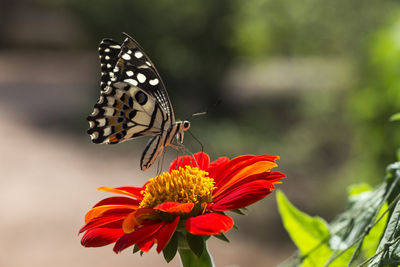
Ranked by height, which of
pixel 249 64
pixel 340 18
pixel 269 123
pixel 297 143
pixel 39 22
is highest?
pixel 39 22

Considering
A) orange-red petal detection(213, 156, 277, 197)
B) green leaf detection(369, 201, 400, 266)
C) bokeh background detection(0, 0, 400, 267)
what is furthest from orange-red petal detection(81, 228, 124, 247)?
bokeh background detection(0, 0, 400, 267)

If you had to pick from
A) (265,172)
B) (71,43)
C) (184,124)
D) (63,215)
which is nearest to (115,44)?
(184,124)

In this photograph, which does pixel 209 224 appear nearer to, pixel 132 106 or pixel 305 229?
pixel 305 229

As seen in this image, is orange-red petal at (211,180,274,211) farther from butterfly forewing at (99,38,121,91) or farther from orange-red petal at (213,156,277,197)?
butterfly forewing at (99,38,121,91)

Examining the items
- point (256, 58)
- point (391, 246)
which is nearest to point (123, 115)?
point (391, 246)

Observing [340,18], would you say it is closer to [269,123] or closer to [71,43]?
[269,123]
